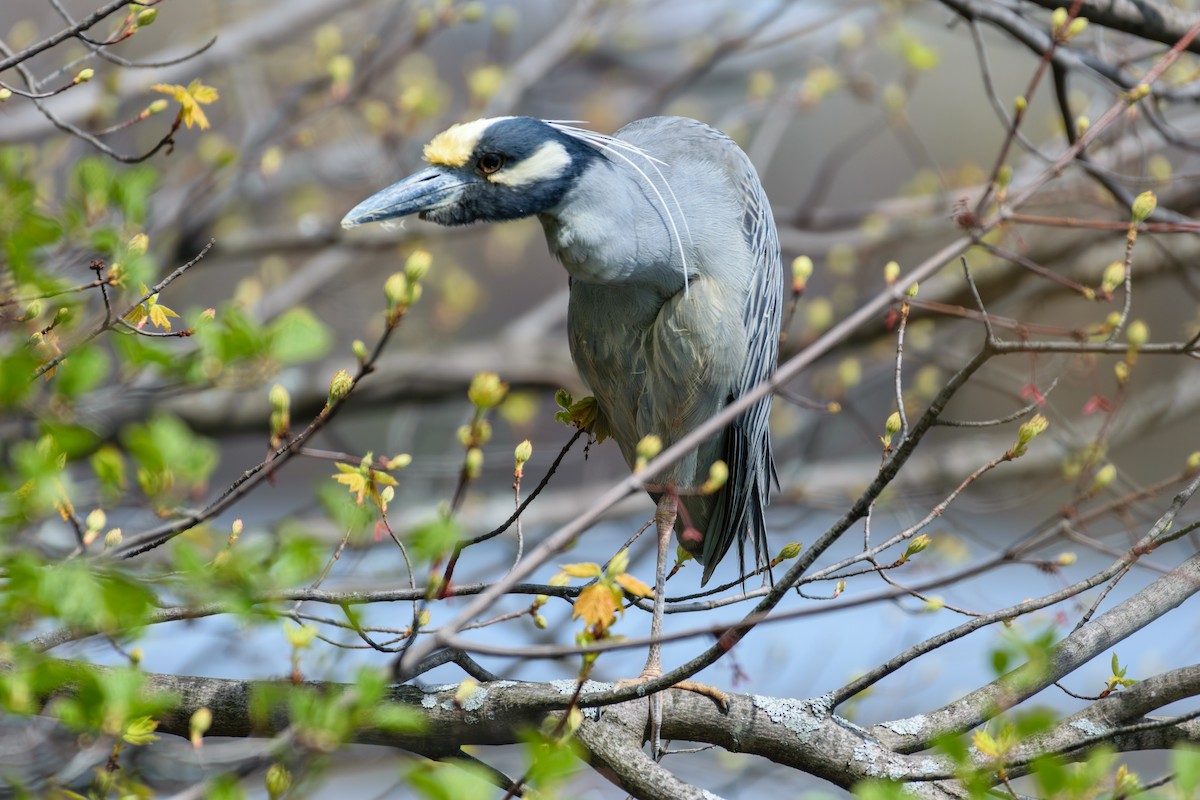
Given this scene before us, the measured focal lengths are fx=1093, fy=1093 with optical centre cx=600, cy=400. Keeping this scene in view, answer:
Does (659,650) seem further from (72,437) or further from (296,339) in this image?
(72,437)

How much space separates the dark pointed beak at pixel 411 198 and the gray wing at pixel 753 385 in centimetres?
57

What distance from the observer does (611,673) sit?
9.25 feet

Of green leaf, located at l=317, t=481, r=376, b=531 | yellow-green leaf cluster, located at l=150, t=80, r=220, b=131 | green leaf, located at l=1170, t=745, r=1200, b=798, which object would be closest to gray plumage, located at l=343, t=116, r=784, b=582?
yellow-green leaf cluster, located at l=150, t=80, r=220, b=131

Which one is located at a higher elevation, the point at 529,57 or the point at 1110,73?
the point at 529,57

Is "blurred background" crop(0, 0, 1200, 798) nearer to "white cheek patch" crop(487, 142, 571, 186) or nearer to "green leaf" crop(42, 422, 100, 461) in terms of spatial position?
"white cheek patch" crop(487, 142, 571, 186)

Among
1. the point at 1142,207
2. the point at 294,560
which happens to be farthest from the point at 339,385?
the point at 1142,207

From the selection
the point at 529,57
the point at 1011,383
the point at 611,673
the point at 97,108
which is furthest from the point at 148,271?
the point at 1011,383

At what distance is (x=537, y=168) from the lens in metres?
1.63

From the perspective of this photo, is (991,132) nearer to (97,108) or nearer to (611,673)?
(611,673)

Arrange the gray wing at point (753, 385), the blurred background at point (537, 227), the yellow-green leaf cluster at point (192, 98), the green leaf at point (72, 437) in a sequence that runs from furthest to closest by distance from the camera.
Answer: the blurred background at point (537, 227), the gray wing at point (753, 385), the yellow-green leaf cluster at point (192, 98), the green leaf at point (72, 437)

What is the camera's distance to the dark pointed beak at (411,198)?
5.08 ft

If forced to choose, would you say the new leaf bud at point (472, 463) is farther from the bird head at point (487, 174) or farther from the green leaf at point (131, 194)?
the bird head at point (487, 174)

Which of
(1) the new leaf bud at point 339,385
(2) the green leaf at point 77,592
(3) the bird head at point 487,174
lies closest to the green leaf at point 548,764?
(2) the green leaf at point 77,592

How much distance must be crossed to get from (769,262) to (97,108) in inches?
64.7
